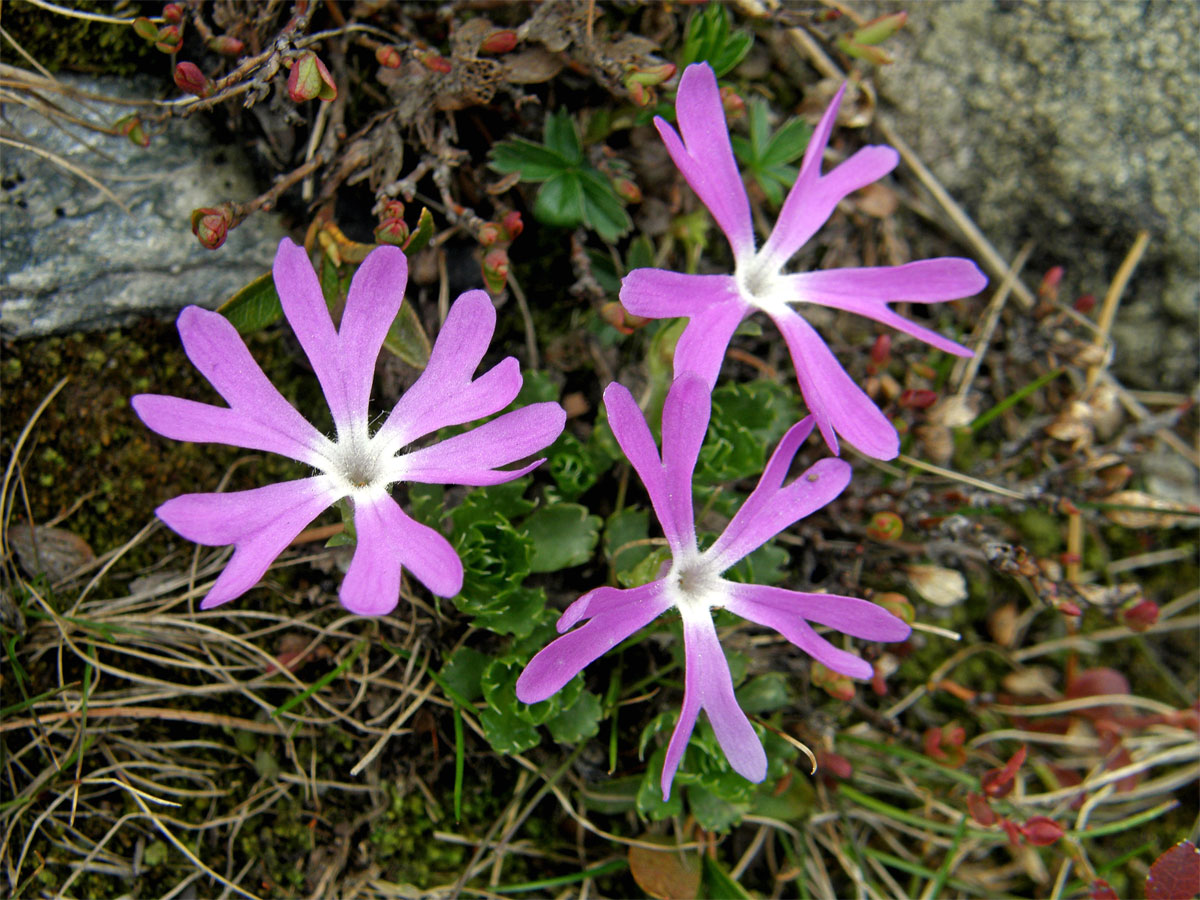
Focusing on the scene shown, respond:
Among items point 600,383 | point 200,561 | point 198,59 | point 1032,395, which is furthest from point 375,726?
point 1032,395

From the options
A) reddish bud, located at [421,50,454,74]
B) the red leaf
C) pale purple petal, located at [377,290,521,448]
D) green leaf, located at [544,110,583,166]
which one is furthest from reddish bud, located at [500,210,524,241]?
the red leaf

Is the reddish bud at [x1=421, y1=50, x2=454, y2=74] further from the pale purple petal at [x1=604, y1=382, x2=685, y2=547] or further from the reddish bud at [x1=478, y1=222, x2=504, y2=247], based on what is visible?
the pale purple petal at [x1=604, y1=382, x2=685, y2=547]

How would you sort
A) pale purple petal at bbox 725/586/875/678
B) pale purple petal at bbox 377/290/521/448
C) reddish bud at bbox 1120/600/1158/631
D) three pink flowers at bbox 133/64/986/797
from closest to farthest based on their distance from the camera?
three pink flowers at bbox 133/64/986/797 < pale purple petal at bbox 377/290/521/448 < pale purple petal at bbox 725/586/875/678 < reddish bud at bbox 1120/600/1158/631

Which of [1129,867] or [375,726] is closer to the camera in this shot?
[375,726]

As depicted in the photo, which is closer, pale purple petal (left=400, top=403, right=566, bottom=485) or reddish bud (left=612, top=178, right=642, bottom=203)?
pale purple petal (left=400, top=403, right=566, bottom=485)

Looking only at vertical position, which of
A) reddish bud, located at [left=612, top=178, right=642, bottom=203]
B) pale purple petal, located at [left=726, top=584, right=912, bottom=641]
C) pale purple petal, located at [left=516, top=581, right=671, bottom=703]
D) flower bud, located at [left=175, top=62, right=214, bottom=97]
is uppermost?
flower bud, located at [left=175, top=62, right=214, bottom=97]

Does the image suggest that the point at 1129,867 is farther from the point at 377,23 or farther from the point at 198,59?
the point at 198,59

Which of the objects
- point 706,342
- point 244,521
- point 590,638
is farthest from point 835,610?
point 244,521
